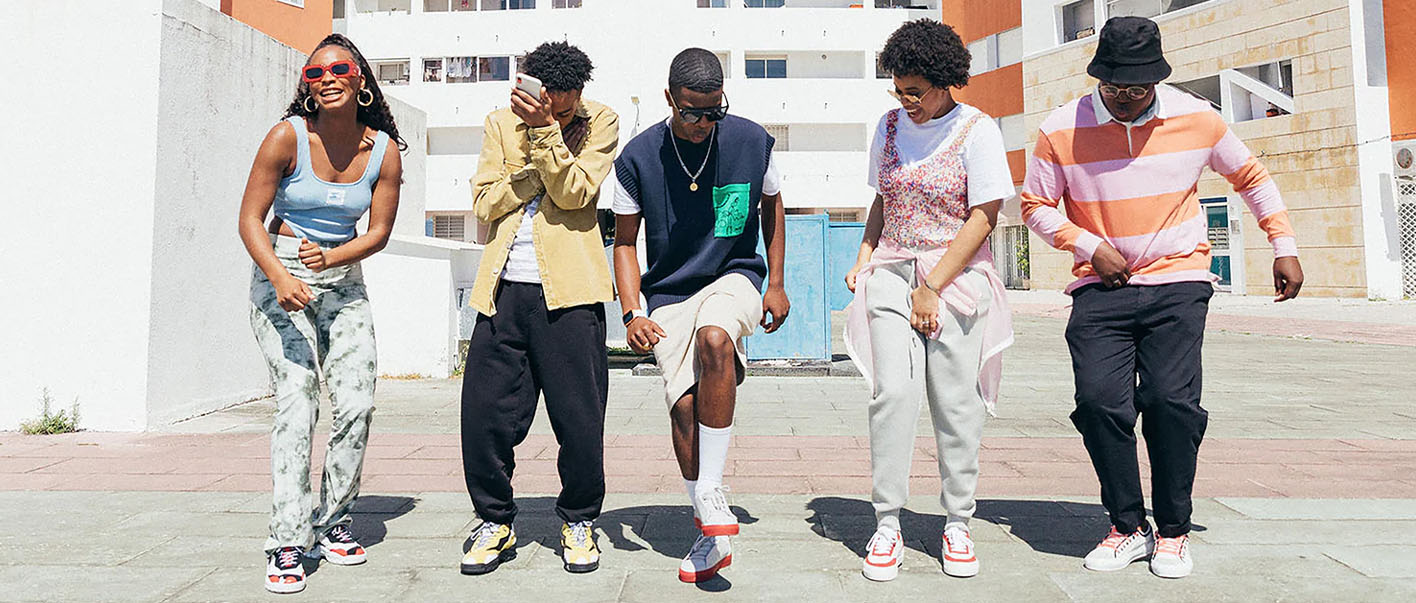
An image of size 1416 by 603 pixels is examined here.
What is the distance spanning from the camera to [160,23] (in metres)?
6.43

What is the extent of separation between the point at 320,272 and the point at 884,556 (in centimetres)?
218

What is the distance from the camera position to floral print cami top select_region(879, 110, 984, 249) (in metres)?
3.37

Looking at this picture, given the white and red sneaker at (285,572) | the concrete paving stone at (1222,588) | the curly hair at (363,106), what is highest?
the curly hair at (363,106)

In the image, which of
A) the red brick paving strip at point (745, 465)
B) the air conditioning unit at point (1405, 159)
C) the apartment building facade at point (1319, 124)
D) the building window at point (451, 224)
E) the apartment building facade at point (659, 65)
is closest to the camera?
the red brick paving strip at point (745, 465)

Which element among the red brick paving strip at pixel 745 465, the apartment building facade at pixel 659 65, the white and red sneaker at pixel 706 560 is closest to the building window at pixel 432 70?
the apartment building facade at pixel 659 65

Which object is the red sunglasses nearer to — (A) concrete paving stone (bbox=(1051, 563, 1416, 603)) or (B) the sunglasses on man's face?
(B) the sunglasses on man's face

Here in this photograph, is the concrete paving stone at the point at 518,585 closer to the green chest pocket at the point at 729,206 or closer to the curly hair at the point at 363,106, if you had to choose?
the green chest pocket at the point at 729,206

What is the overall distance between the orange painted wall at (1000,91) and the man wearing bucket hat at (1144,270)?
3383 centimetres

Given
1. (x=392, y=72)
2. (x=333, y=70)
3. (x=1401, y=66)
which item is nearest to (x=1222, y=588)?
(x=333, y=70)

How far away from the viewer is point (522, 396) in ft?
11.1

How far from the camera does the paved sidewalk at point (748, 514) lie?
3096 millimetres

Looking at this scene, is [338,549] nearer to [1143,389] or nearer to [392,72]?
[1143,389]

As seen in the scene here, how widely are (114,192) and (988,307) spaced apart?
577cm

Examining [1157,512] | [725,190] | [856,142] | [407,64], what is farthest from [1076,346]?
[407,64]
